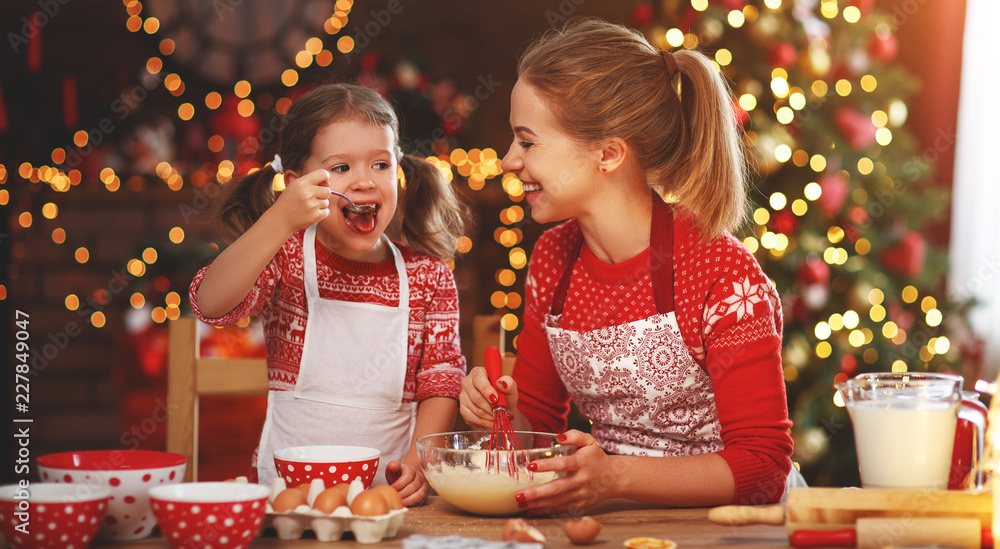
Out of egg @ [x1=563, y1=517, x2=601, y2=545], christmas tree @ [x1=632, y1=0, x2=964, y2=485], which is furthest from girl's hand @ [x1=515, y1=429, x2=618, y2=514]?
christmas tree @ [x1=632, y1=0, x2=964, y2=485]

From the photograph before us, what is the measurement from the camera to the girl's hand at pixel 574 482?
97 centimetres

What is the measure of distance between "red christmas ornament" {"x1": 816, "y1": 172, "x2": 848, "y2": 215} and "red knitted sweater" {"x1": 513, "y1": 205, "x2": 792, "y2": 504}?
1523mm

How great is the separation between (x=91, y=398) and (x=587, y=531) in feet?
11.2

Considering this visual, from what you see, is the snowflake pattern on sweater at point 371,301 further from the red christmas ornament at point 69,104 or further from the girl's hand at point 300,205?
the red christmas ornament at point 69,104

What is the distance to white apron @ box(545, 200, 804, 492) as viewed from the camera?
4.26 feet

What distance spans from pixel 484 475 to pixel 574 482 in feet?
0.34

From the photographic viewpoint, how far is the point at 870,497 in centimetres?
86

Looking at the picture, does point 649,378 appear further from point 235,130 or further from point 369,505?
point 235,130

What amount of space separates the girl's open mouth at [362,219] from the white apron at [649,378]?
33 centimetres

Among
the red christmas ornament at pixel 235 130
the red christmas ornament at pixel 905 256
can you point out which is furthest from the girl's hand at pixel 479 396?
the red christmas ornament at pixel 235 130

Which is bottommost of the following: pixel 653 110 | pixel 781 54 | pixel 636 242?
pixel 636 242

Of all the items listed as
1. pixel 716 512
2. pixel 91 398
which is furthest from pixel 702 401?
pixel 91 398

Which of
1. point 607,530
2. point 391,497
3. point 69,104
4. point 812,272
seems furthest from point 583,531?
point 69,104

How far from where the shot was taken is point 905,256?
9.43 feet
